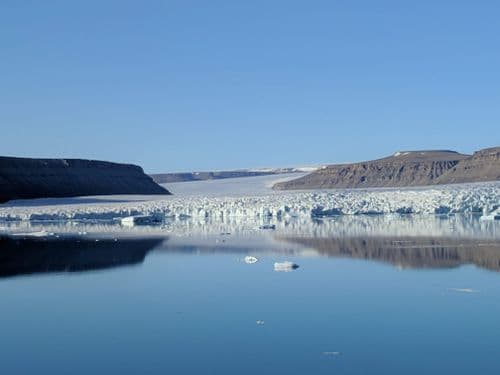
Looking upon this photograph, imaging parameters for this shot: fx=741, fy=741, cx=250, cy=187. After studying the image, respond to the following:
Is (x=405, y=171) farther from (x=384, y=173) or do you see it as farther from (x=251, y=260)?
(x=251, y=260)

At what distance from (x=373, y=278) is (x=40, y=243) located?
7.58m

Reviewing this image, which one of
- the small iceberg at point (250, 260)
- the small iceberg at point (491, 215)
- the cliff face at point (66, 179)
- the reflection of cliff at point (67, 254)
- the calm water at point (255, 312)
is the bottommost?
the calm water at point (255, 312)

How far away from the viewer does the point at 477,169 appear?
2224 inches

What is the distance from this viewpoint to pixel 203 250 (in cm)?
1181

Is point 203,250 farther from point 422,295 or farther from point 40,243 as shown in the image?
point 422,295

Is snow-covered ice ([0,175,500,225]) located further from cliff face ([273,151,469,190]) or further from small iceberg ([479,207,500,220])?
cliff face ([273,151,469,190])

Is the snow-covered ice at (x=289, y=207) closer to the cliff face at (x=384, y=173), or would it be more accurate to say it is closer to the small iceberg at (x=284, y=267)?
the small iceberg at (x=284, y=267)

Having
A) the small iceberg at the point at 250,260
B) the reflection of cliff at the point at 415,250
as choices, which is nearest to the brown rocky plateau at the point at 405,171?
the reflection of cliff at the point at 415,250

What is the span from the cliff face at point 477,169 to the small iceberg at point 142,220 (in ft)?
117

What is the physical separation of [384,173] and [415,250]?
5564 centimetres

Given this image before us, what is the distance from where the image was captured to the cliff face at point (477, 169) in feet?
178

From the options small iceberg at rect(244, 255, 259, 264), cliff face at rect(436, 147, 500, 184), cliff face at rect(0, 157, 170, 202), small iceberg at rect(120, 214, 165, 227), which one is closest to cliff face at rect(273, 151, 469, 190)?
cliff face at rect(436, 147, 500, 184)

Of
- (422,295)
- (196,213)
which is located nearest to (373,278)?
(422,295)

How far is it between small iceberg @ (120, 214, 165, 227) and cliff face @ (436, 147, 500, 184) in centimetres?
3562
